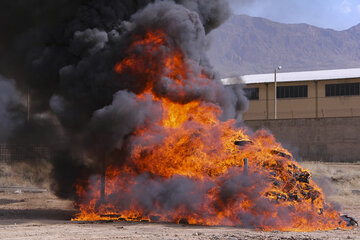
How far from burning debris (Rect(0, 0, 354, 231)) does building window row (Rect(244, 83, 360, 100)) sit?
3202cm

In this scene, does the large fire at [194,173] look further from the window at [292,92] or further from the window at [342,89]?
the window at [292,92]

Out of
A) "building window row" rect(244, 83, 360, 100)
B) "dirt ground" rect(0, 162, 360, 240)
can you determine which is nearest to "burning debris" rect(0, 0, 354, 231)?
"dirt ground" rect(0, 162, 360, 240)

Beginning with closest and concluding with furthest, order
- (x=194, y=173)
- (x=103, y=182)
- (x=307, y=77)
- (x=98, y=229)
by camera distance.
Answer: (x=98, y=229)
(x=194, y=173)
(x=103, y=182)
(x=307, y=77)

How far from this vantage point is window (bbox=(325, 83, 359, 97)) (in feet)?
157

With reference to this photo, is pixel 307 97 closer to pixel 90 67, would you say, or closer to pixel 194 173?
pixel 90 67

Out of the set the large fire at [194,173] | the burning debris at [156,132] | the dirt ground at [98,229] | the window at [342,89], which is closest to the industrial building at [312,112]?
the window at [342,89]

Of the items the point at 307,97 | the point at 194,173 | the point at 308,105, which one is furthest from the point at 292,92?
the point at 194,173

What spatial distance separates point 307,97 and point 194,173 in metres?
36.6

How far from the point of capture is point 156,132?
1625 cm

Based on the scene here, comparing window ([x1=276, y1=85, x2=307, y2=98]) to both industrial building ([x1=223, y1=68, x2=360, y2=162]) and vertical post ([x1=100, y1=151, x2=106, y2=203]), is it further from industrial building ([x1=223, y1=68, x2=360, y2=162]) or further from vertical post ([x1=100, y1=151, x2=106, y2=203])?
vertical post ([x1=100, y1=151, x2=106, y2=203])

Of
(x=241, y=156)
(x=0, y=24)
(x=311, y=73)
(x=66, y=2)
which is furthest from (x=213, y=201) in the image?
(x=311, y=73)

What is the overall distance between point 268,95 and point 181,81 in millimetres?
35241

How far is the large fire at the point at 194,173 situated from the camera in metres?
14.3

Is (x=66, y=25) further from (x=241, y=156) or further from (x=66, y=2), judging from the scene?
(x=241, y=156)
